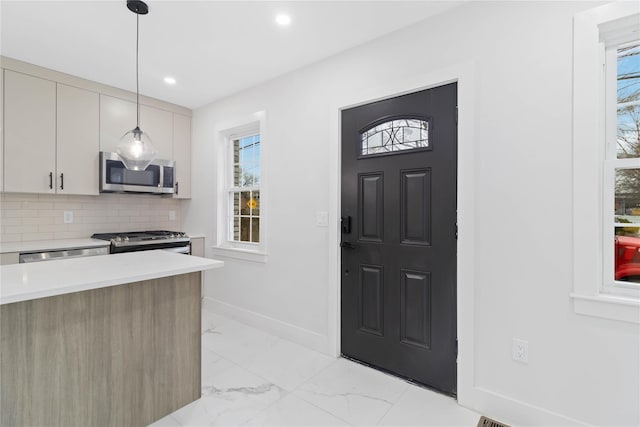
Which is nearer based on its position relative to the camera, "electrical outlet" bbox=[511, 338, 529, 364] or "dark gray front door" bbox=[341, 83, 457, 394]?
"electrical outlet" bbox=[511, 338, 529, 364]

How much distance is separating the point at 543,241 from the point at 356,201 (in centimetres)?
124

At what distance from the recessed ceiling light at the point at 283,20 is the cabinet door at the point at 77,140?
236 centimetres

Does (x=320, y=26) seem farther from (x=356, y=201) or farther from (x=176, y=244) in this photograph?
(x=176, y=244)

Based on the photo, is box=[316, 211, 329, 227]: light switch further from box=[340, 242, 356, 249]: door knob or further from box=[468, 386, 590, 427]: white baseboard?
box=[468, 386, 590, 427]: white baseboard

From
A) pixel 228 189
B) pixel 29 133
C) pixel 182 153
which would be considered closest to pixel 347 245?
pixel 228 189

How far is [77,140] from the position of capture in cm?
306

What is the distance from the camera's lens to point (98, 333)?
1.48 m

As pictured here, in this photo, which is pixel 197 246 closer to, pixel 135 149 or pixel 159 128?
pixel 159 128

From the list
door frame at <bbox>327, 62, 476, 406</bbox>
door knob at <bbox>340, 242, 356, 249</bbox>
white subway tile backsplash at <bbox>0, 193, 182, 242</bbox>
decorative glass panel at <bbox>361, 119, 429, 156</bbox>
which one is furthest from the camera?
white subway tile backsplash at <bbox>0, 193, 182, 242</bbox>

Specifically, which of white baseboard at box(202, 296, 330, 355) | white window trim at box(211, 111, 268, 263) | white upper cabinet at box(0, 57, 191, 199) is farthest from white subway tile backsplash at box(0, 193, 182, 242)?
white baseboard at box(202, 296, 330, 355)

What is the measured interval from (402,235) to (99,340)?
1.91 meters

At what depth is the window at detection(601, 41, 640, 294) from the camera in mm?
1509

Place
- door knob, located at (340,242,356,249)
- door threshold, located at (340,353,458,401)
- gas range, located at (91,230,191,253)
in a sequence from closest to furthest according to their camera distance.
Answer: door threshold, located at (340,353,458,401)
door knob, located at (340,242,356,249)
gas range, located at (91,230,191,253)

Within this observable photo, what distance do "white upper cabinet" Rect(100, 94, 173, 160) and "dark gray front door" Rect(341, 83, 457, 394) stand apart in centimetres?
248
